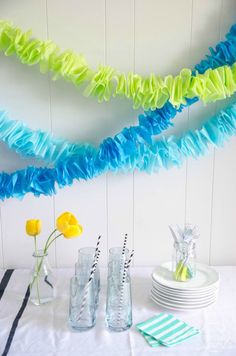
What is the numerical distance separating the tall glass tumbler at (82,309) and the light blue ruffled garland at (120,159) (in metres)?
0.37

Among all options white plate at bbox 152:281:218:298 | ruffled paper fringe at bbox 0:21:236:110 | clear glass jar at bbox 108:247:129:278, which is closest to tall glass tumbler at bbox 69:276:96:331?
clear glass jar at bbox 108:247:129:278

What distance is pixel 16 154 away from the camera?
150 cm

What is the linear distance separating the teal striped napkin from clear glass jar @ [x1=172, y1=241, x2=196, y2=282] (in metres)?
0.15

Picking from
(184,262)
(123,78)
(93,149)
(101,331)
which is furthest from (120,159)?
(101,331)

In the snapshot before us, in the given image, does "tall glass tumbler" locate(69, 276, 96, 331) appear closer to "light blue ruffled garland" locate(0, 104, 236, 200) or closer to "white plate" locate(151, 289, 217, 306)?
"white plate" locate(151, 289, 217, 306)

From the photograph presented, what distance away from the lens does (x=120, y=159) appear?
139cm

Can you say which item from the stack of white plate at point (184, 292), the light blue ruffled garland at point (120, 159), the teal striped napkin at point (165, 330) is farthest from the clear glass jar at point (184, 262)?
the light blue ruffled garland at point (120, 159)

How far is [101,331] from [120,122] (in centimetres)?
69

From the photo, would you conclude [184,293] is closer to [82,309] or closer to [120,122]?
[82,309]

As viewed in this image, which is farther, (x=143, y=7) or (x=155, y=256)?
(x=155, y=256)

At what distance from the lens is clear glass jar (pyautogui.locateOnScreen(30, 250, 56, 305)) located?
133 centimetres

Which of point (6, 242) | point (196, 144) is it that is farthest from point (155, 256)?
point (6, 242)

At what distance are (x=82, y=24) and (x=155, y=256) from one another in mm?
873

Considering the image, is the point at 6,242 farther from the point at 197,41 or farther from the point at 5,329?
the point at 197,41
